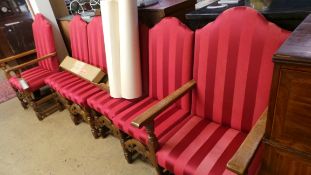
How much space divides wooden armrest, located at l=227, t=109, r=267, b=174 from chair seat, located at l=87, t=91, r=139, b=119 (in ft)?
3.05

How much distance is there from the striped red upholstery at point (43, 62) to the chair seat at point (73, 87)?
152 millimetres

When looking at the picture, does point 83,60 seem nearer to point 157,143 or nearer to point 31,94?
point 31,94

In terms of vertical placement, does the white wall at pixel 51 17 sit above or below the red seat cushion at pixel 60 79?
above

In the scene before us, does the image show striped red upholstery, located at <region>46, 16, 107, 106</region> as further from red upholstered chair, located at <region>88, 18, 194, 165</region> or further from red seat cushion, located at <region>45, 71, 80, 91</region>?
red upholstered chair, located at <region>88, 18, 194, 165</region>

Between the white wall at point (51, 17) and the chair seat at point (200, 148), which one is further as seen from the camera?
the white wall at point (51, 17)

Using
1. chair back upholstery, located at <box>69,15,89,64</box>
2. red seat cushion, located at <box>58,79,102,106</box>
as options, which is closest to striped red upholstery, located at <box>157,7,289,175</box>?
red seat cushion, located at <box>58,79,102,106</box>

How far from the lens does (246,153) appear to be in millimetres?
827

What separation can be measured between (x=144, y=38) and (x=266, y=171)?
115cm

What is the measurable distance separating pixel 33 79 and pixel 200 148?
205 cm

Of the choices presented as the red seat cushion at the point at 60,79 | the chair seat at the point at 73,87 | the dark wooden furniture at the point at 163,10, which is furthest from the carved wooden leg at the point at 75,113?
the dark wooden furniture at the point at 163,10

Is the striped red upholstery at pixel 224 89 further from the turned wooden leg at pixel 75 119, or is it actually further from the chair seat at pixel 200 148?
the turned wooden leg at pixel 75 119

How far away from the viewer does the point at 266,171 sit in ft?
2.77

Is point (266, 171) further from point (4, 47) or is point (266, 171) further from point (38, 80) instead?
point (4, 47)

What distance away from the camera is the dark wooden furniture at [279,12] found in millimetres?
1004
